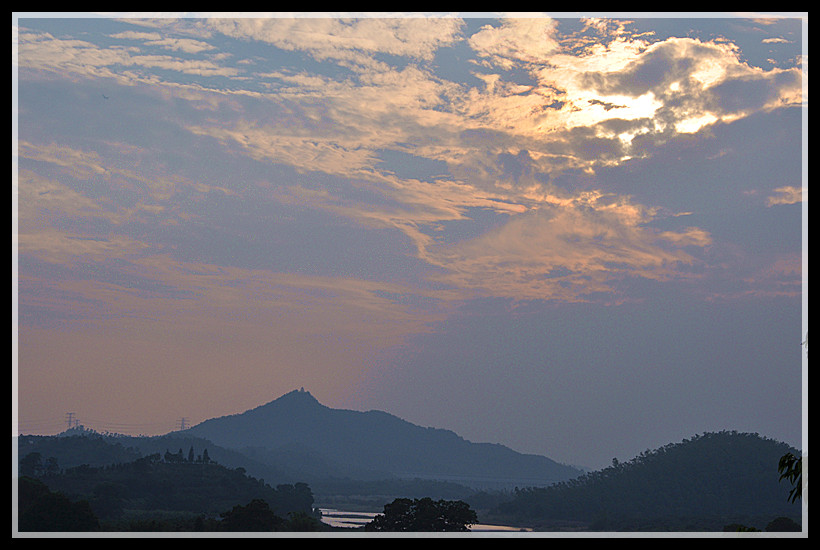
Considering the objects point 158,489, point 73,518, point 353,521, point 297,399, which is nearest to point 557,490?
point 353,521

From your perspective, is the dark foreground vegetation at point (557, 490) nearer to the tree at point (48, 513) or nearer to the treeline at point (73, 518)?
the treeline at point (73, 518)

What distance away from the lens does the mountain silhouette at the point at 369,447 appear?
6894cm

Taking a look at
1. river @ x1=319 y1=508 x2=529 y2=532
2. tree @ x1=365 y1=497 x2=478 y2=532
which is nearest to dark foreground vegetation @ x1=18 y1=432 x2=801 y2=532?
river @ x1=319 y1=508 x2=529 y2=532

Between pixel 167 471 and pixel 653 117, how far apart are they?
25826 millimetres

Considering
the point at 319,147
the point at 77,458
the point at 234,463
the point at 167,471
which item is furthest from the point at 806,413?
the point at 234,463

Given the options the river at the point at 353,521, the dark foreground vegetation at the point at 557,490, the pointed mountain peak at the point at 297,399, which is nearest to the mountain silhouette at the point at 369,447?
the pointed mountain peak at the point at 297,399

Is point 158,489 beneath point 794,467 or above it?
beneath

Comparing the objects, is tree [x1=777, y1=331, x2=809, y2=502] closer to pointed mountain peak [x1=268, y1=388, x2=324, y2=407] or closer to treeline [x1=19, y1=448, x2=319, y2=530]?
treeline [x1=19, y1=448, x2=319, y2=530]

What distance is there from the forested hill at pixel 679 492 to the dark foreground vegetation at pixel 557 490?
0.05 meters

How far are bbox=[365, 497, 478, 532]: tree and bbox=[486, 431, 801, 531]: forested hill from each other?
15652mm

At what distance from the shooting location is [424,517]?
21.2 m

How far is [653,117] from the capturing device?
18562 millimetres

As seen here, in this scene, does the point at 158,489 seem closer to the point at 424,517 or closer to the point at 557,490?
the point at 424,517

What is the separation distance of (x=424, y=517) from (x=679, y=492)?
825 inches
